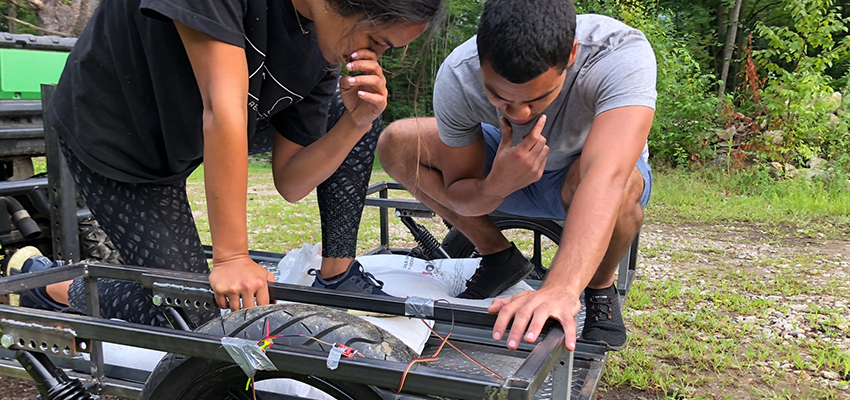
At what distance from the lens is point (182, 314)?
1965 millimetres

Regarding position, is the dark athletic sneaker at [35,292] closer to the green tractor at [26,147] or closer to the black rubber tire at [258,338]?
the green tractor at [26,147]

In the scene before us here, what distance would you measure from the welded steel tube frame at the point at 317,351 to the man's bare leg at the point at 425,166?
3.83ft

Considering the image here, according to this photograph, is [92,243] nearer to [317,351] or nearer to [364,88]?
[364,88]

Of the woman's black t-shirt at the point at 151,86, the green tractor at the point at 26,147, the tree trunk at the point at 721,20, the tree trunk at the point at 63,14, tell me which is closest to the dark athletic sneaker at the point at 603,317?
the woman's black t-shirt at the point at 151,86

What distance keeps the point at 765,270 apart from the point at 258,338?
146 inches

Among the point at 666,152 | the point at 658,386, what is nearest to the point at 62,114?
the point at 658,386

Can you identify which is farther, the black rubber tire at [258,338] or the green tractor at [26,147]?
the green tractor at [26,147]

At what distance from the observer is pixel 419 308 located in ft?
4.74

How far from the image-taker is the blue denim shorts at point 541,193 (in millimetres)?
2299

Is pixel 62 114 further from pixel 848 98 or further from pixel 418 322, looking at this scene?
pixel 848 98

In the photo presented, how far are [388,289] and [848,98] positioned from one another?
713 cm

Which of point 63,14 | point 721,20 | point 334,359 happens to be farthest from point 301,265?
point 721,20

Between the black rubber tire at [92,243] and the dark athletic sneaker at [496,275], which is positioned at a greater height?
the dark athletic sneaker at [496,275]

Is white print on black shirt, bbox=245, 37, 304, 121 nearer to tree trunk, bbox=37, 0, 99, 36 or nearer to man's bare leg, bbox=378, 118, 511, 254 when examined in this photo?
man's bare leg, bbox=378, 118, 511, 254
